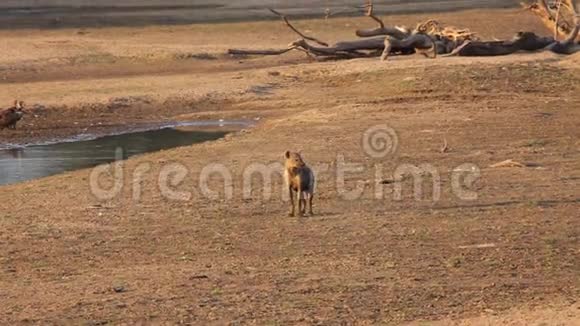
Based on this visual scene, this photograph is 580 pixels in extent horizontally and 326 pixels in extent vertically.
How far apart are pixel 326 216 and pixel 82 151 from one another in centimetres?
771

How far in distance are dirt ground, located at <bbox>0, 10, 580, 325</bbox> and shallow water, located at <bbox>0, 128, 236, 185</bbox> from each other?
0.89 meters

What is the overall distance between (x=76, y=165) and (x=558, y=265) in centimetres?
878

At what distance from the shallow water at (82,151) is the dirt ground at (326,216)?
887 millimetres

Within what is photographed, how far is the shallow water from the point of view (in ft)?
57.5

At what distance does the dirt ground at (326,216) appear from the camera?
30.6ft

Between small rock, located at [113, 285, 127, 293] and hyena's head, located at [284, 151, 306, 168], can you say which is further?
hyena's head, located at [284, 151, 306, 168]

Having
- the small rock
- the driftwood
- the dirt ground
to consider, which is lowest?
the small rock

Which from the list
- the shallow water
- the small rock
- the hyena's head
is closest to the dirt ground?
the small rock

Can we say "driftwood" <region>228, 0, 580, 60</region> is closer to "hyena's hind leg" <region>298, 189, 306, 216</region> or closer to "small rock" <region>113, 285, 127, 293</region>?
"hyena's hind leg" <region>298, 189, 306, 216</region>

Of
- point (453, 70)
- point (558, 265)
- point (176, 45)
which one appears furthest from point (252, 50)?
point (558, 265)

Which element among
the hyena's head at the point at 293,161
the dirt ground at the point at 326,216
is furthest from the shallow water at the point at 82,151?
the hyena's head at the point at 293,161

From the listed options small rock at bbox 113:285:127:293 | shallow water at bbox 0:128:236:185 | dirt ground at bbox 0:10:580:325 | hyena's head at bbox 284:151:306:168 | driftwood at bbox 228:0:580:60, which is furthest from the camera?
driftwood at bbox 228:0:580:60

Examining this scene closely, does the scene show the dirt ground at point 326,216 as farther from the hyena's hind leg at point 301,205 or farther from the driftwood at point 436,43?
the driftwood at point 436,43

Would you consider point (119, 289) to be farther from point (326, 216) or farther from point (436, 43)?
point (436, 43)
